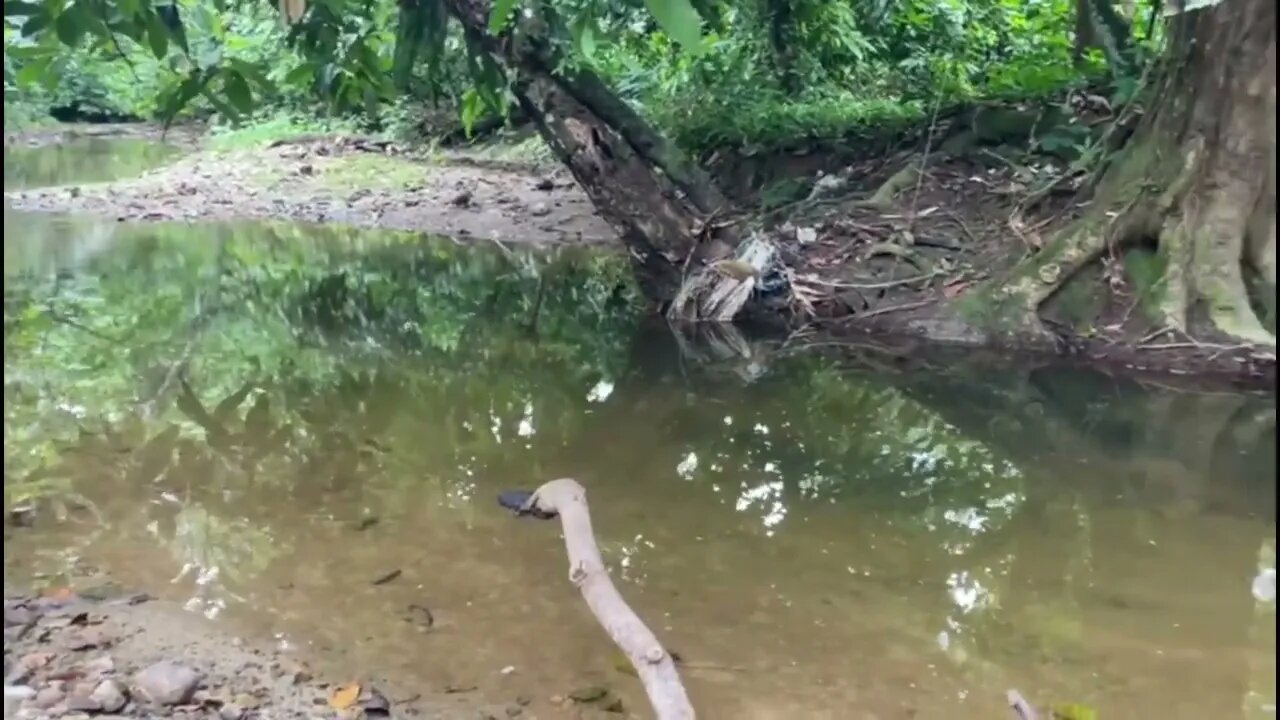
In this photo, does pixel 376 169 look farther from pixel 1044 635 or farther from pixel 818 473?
pixel 1044 635

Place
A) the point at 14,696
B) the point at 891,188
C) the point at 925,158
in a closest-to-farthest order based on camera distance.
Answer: the point at 14,696 → the point at 891,188 → the point at 925,158

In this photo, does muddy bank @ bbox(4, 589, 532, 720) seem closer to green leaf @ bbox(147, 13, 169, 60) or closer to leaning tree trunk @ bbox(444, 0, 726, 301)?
green leaf @ bbox(147, 13, 169, 60)

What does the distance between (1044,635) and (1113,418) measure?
2.80 metres

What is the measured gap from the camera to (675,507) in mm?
4809

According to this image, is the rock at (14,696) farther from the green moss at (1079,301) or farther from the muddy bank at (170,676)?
the green moss at (1079,301)

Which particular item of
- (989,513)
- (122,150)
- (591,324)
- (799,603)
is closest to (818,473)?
(989,513)

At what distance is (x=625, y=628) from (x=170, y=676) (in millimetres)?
1189

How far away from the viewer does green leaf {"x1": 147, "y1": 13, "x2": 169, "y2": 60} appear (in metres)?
2.54

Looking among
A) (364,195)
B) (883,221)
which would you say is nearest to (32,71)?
(883,221)

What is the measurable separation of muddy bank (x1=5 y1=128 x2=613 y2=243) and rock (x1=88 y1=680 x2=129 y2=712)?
922 centimetres

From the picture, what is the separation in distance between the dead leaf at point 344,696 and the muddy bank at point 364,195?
354 inches

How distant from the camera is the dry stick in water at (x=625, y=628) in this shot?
2.92 metres

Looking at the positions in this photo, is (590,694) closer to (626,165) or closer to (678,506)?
(678,506)

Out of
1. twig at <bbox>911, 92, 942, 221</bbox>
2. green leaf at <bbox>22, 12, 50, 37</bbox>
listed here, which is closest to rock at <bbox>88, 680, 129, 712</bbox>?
green leaf at <bbox>22, 12, 50, 37</bbox>
